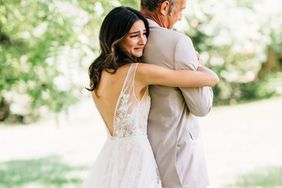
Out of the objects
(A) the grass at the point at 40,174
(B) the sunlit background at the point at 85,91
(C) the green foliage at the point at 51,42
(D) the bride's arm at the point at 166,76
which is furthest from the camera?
(A) the grass at the point at 40,174

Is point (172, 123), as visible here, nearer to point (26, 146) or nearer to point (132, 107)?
point (132, 107)

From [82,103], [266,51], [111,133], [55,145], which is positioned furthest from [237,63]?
[111,133]

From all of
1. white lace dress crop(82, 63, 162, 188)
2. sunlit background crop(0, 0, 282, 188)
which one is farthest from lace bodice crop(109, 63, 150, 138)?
sunlit background crop(0, 0, 282, 188)

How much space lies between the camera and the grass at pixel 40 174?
703 centimetres

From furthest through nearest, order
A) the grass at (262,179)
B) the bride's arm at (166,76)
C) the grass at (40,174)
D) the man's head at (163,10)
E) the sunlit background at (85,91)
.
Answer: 1. the grass at (40,174)
2. the grass at (262,179)
3. the sunlit background at (85,91)
4. the man's head at (163,10)
5. the bride's arm at (166,76)

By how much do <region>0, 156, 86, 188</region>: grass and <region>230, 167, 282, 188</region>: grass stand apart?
1600 mm

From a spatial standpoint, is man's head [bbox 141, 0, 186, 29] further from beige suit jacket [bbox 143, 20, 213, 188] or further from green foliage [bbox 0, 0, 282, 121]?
green foliage [bbox 0, 0, 282, 121]

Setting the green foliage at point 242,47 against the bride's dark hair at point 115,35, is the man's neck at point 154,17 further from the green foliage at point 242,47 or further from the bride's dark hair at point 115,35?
the green foliage at point 242,47

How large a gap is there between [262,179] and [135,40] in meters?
4.11

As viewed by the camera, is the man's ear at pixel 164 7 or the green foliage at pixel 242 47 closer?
the man's ear at pixel 164 7

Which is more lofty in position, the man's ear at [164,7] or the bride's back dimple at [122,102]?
the man's ear at [164,7]

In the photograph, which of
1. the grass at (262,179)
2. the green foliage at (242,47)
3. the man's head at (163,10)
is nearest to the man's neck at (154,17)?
the man's head at (163,10)

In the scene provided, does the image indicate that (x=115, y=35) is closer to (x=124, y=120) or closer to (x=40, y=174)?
(x=124, y=120)

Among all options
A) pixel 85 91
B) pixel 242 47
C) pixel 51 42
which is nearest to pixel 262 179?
pixel 51 42
